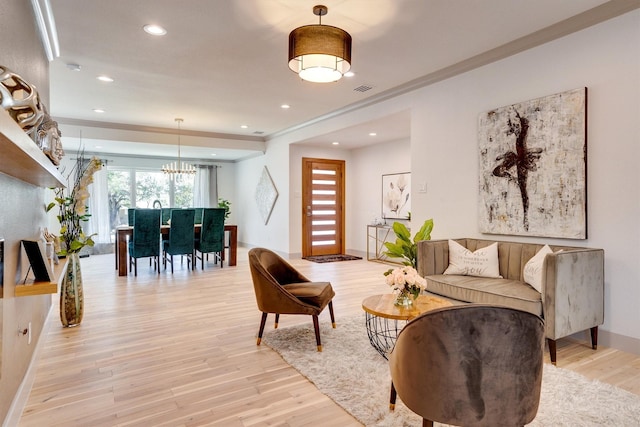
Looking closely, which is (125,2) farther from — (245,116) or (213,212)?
(213,212)

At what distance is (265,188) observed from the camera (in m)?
8.80

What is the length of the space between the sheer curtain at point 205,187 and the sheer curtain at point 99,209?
217cm

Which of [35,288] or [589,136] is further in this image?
[589,136]

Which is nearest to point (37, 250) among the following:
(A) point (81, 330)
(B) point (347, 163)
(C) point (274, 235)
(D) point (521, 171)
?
(A) point (81, 330)

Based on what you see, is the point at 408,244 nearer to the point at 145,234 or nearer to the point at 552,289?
the point at 552,289

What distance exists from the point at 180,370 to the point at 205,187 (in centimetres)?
835

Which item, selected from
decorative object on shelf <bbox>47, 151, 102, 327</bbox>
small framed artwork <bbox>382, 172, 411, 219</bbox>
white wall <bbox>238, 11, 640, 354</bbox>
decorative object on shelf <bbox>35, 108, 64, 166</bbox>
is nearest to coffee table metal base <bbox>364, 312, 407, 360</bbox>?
white wall <bbox>238, 11, 640, 354</bbox>

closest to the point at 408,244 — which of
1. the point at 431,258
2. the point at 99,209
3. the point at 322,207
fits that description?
the point at 431,258

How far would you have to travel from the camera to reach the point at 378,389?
2303mm

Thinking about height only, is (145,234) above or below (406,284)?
above

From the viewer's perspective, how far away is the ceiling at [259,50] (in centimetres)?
295

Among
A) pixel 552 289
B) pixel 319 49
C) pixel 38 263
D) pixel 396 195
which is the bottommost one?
pixel 552 289

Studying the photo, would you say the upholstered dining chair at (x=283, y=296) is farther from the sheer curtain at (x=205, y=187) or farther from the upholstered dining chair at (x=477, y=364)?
the sheer curtain at (x=205, y=187)

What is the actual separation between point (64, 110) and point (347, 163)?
17.7 ft
